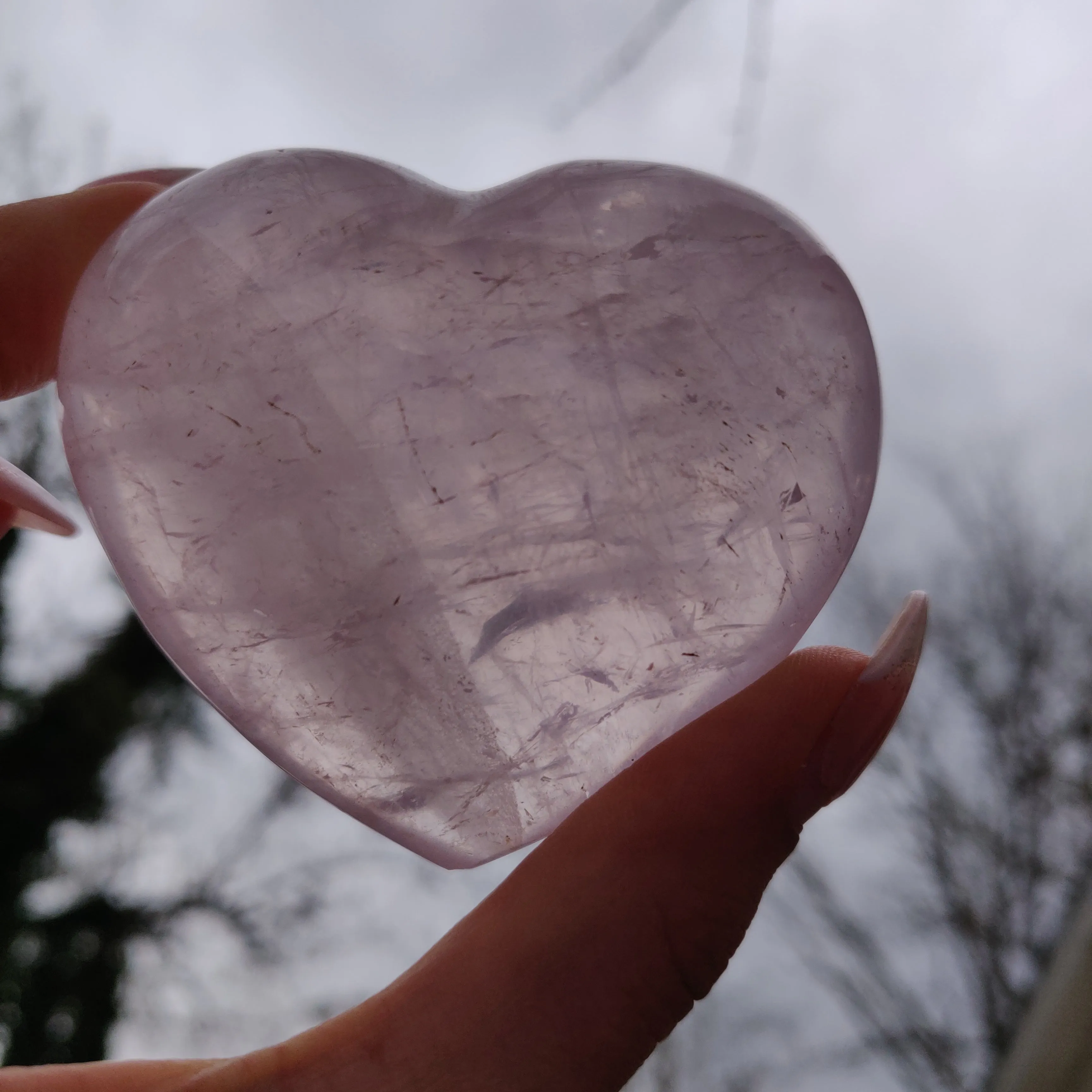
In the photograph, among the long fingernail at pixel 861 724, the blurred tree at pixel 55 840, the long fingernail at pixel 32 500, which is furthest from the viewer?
the blurred tree at pixel 55 840

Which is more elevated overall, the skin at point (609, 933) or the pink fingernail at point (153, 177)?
the pink fingernail at point (153, 177)

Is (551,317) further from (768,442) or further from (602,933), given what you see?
(602,933)

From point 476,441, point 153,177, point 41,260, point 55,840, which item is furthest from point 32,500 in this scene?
point 55,840

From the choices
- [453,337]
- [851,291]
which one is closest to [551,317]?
[453,337]

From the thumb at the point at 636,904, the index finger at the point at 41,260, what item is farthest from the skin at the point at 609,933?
the index finger at the point at 41,260

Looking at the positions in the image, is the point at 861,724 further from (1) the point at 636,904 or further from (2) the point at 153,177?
(2) the point at 153,177

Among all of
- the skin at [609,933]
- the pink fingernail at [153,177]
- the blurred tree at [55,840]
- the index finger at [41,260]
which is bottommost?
the blurred tree at [55,840]

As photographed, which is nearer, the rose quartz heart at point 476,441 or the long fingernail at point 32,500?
the rose quartz heart at point 476,441

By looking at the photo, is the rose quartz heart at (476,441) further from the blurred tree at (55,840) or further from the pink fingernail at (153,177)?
the blurred tree at (55,840)
